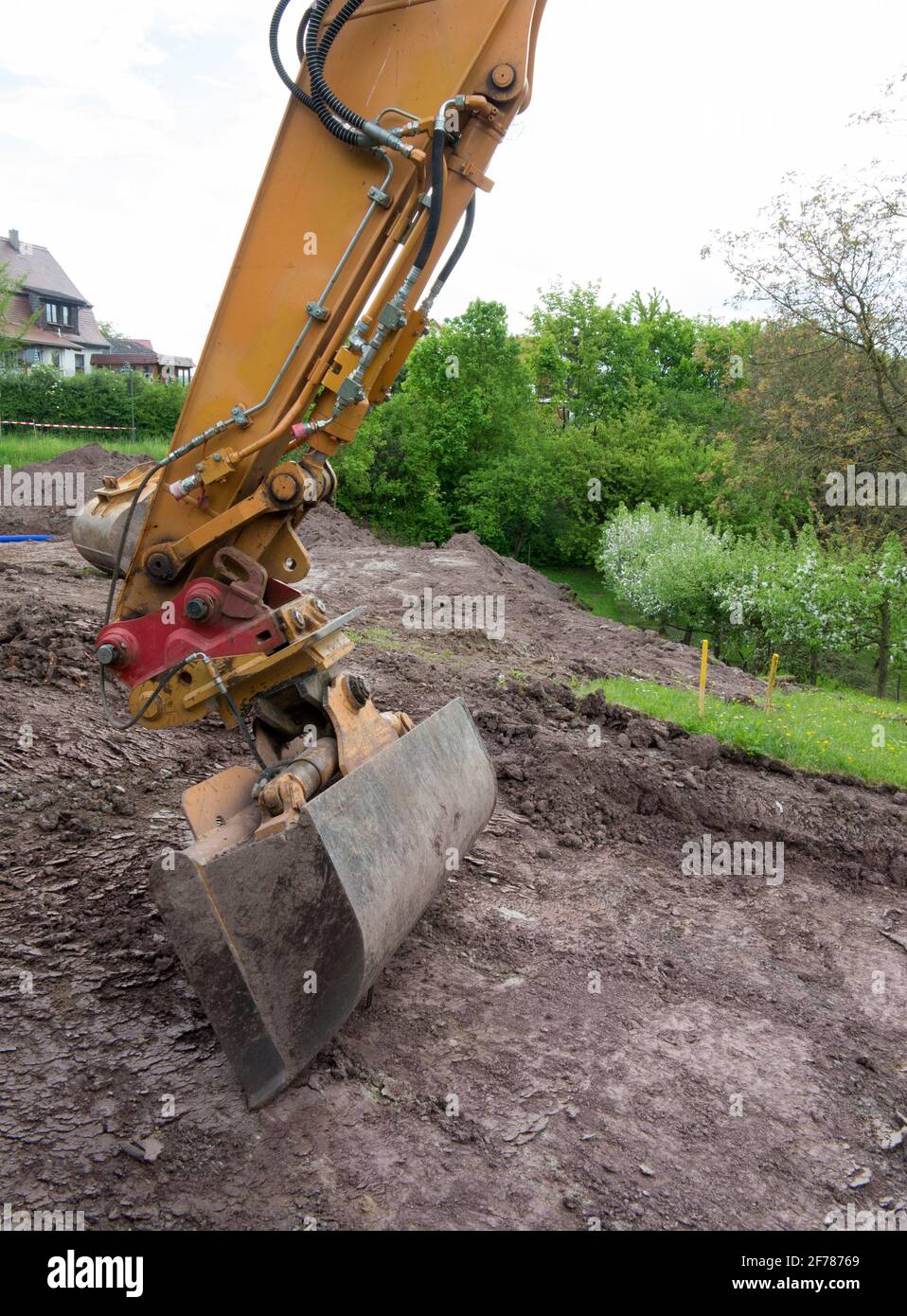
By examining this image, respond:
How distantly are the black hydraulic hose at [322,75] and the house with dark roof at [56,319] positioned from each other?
42277 mm

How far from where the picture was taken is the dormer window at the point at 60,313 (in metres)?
50.2

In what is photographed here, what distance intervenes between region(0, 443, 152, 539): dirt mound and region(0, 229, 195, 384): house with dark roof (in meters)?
23.2

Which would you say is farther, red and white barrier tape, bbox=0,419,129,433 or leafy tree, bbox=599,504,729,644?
red and white barrier tape, bbox=0,419,129,433

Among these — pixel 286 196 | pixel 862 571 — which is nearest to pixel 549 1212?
pixel 286 196

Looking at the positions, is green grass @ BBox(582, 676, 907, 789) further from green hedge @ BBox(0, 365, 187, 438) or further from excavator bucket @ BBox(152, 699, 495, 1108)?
green hedge @ BBox(0, 365, 187, 438)

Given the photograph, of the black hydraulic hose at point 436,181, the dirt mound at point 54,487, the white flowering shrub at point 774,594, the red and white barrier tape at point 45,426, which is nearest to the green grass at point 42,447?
the red and white barrier tape at point 45,426

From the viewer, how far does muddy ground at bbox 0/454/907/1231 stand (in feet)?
10.9

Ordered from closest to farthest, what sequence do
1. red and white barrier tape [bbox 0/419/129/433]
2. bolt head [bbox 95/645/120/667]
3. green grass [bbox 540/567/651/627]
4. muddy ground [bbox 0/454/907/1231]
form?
1. muddy ground [bbox 0/454/907/1231]
2. bolt head [bbox 95/645/120/667]
3. green grass [bbox 540/567/651/627]
4. red and white barrier tape [bbox 0/419/129/433]

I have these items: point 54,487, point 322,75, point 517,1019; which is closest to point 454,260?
point 322,75

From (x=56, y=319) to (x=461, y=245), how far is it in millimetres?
53290

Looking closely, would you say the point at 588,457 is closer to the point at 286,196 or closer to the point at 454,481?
the point at 454,481

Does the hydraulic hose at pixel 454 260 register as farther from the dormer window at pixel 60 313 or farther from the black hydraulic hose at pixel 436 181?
the dormer window at pixel 60 313

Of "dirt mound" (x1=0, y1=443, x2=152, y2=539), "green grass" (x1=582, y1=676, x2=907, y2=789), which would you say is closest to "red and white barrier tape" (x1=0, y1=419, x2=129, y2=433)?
"dirt mound" (x1=0, y1=443, x2=152, y2=539)

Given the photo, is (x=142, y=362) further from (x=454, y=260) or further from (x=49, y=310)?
(x=454, y=260)
